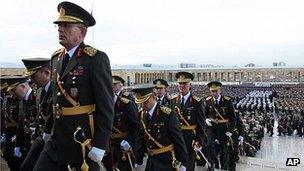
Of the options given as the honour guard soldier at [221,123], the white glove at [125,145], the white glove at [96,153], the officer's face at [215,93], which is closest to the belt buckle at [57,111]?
the white glove at [96,153]

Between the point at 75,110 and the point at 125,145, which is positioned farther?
the point at 125,145

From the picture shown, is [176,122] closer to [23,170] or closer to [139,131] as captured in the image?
[139,131]

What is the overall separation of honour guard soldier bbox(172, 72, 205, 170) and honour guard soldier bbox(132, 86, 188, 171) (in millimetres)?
1655

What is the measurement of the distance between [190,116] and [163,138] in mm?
1880

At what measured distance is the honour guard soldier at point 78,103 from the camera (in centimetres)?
369

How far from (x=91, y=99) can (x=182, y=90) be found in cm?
405

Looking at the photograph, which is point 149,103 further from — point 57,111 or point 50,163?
point 50,163

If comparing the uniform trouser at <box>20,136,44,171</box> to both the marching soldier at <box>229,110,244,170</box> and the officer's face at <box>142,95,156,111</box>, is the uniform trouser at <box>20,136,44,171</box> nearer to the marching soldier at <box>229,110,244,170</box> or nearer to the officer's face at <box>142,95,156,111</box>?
the officer's face at <box>142,95,156,111</box>

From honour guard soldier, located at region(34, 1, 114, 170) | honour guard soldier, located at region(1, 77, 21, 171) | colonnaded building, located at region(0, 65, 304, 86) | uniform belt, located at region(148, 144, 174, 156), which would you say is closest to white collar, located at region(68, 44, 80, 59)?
honour guard soldier, located at region(34, 1, 114, 170)

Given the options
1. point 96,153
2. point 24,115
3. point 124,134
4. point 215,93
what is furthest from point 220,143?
point 96,153

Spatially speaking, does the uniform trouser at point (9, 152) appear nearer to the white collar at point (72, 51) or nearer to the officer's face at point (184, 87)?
the officer's face at point (184, 87)

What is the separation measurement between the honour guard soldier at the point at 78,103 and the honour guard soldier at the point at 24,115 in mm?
2868

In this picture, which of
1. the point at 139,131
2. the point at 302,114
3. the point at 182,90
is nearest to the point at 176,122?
the point at 139,131

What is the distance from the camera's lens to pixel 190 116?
7520mm
